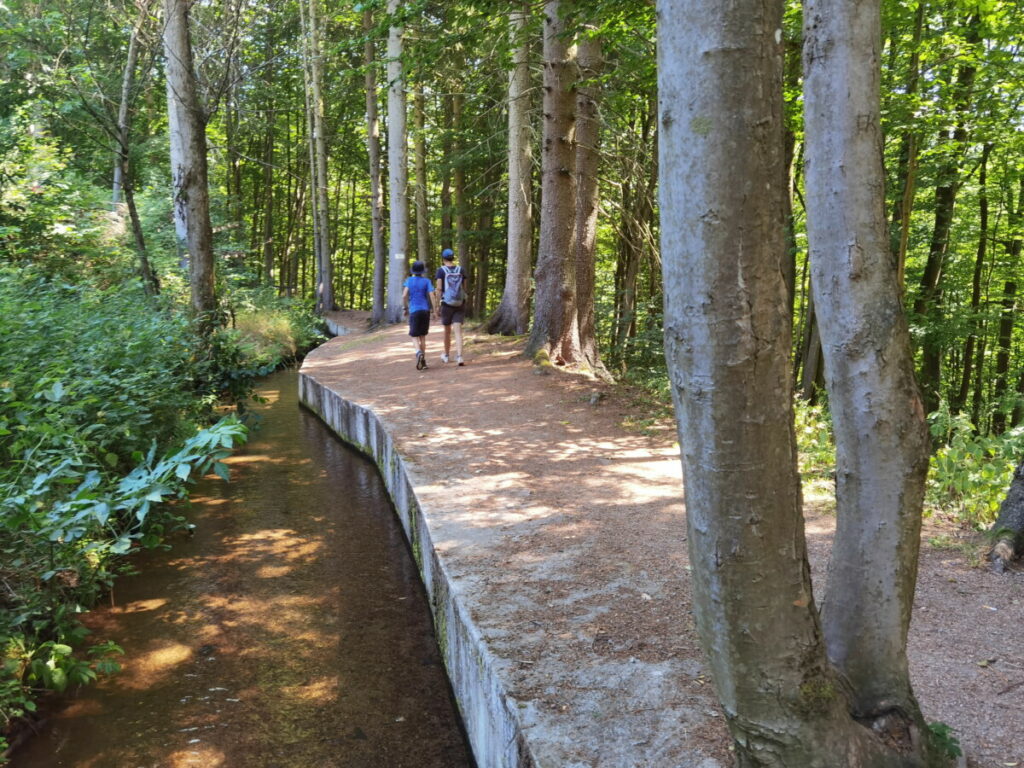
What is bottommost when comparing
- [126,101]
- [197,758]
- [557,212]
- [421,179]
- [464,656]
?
[197,758]

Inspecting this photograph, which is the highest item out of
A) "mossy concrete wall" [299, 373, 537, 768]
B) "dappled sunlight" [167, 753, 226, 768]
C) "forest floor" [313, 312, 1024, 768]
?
"forest floor" [313, 312, 1024, 768]

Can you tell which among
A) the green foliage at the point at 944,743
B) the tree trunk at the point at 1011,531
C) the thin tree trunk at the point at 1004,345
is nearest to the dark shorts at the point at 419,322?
the tree trunk at the point at 1011,531

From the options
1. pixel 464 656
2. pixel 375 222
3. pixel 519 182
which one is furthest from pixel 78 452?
pixel 375 222

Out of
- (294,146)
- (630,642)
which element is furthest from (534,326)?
(294,146)

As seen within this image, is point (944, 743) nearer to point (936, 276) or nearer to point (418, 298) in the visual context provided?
point (418, 298)

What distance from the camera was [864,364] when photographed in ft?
8.14

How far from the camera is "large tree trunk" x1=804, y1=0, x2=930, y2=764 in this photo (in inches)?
95.7

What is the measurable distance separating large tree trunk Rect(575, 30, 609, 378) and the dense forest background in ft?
0.16

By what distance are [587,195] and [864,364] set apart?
361 inches

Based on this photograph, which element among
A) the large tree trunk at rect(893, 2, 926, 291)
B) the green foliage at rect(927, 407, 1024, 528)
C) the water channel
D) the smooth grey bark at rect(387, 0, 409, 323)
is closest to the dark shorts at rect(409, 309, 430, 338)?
the water channel

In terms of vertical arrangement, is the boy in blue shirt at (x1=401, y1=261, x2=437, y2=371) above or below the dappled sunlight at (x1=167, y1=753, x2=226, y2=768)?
above

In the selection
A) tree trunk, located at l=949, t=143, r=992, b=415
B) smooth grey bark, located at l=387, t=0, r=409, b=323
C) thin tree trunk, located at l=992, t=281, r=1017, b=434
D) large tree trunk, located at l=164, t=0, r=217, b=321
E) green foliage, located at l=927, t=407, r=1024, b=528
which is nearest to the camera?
green foliage, located at l=927, t=407, r=1024, b=528

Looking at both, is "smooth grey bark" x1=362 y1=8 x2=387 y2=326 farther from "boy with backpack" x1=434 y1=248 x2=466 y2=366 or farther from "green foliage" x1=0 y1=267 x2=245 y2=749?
"green foliage" x1=0 y1=267 x2=245 y2=749

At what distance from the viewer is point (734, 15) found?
1767 millimetres
